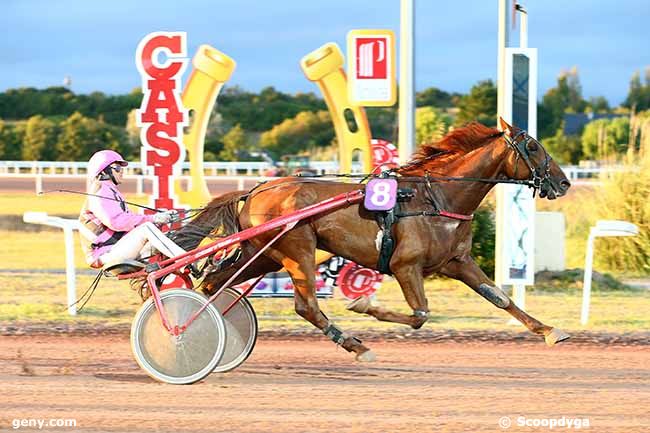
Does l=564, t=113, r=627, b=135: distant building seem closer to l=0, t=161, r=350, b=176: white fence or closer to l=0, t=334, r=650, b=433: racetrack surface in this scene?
l=0, t=161, r=350, b=176: white fence

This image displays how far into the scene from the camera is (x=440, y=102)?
65.8 m

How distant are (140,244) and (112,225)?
235 millimetres

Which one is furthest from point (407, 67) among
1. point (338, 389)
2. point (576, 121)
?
point (576, 121)

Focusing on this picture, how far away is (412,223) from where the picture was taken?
7590 millimetres

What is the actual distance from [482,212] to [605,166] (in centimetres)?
317

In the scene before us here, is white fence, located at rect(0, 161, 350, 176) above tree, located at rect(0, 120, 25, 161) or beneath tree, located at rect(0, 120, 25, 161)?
beneath

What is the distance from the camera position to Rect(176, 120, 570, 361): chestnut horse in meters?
7.60

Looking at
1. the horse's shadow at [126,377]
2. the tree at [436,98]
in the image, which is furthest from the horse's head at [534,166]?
the tree at [436,98]

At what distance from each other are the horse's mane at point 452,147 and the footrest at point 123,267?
1.91 meters

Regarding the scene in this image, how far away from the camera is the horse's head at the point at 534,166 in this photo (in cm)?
768

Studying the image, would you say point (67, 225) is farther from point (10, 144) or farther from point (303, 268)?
point (10, 144)

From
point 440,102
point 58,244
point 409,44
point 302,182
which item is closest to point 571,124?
point 440,102

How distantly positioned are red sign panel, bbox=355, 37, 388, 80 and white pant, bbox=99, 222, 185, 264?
4119mm

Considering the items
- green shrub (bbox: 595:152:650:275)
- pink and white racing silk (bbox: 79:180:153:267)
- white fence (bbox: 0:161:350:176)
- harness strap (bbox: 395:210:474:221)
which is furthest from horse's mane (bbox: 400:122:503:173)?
white fence (bbox: 0:161:350:176)
